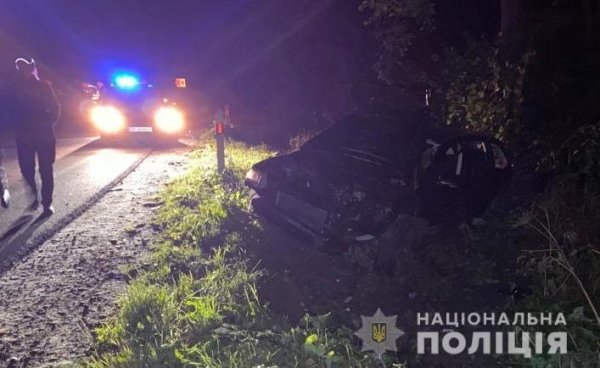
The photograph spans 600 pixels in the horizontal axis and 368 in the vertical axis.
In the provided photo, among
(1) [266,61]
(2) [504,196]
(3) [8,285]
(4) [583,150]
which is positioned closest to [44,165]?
(3) [8,285]

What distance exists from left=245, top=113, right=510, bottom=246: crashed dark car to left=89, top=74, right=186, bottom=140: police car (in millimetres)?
7904

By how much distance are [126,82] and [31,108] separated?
275 inches

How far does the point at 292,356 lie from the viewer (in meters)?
3.13

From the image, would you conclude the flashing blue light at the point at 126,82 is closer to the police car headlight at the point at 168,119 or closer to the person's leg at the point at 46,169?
the police car headlight at the point at 168,119

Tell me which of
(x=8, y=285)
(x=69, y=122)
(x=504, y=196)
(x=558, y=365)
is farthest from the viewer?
(x=69, y=122)

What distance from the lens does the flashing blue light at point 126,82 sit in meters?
13.0

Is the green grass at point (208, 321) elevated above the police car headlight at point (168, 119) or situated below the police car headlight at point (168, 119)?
below

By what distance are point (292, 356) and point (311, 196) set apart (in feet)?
6.56

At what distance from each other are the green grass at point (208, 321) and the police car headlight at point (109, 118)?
816cm

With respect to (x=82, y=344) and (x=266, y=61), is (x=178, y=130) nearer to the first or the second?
(x=266, y=61)

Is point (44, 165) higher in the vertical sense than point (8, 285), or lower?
higher

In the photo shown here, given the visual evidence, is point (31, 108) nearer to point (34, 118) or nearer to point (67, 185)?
point (34, 118)

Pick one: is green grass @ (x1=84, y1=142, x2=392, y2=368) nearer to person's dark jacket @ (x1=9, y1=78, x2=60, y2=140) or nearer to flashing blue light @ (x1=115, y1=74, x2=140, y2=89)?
person's dark jacket @ (x1=9, y1=78, x2=60, y2=140)

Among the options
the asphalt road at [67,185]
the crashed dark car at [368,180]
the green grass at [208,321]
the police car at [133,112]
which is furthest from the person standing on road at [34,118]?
the police car at [133,112]
